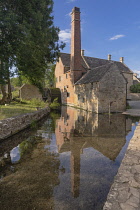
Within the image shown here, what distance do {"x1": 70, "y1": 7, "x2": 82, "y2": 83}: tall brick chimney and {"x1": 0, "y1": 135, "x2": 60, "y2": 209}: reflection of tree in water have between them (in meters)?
19.1

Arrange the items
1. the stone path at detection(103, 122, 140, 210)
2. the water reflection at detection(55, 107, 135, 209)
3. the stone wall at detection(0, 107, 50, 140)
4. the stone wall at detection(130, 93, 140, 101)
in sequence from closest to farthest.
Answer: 1. the stone path at detection(103, 122, 140, 210)
2. the water reflection at detection(55, 107, 135, 209)
3. the stone wall at detection(0, 107, 50, 140)
4. the stone wall at detection(130, 93, 140, 101)

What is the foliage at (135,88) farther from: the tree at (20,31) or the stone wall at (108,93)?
the tree at (20,31)

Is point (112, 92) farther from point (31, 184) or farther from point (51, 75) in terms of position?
point (51, 75)

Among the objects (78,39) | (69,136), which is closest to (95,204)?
(69,136)

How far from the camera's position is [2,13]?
28.2 feet

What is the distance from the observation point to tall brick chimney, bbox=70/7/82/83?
21062 millimetres

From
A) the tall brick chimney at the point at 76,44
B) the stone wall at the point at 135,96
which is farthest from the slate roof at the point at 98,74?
the stone wall at the point at 135,96

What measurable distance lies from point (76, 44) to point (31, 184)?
22.0m

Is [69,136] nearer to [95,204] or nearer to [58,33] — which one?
[95,204]

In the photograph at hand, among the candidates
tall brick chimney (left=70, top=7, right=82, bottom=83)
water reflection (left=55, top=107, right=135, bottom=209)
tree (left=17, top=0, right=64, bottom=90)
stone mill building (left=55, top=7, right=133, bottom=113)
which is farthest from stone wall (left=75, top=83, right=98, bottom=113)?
water reflection (left=55, top=107, right=135, bottom=209)

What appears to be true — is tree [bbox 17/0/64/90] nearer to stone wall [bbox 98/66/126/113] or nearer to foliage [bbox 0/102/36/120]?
foliage [bbox 0/102/36/120]

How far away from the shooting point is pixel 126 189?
8.93 ft

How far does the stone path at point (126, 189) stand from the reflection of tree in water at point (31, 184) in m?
1.31

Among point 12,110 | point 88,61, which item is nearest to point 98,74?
point 88,61
